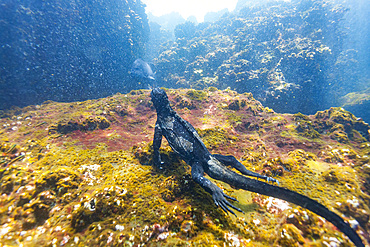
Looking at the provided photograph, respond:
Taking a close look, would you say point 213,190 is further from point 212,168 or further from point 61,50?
point 61,50

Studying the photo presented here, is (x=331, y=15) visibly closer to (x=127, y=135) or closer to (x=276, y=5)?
(x=276, y=5)

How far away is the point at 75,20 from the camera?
48.9 ft

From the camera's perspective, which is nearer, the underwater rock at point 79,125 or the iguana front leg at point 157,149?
the iguana front leg at point 157,149

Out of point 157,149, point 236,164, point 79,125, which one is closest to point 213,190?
point 236,164

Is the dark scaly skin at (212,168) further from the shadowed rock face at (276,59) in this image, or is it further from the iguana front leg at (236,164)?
the shadowed rock face at (276,59)

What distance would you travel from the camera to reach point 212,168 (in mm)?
4242

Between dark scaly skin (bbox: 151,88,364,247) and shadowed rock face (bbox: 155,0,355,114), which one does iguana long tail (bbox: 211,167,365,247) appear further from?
shadowed rock face (bbox: 155,0,355,114)

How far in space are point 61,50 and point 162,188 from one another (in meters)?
18.5

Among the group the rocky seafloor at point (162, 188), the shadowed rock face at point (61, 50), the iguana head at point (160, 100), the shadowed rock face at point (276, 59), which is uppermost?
the shadowed rock face at point (276, 59)

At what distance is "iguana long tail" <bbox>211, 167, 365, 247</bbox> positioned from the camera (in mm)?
2572

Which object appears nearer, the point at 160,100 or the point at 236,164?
the point at 236,164

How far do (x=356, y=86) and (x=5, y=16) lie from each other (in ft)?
167

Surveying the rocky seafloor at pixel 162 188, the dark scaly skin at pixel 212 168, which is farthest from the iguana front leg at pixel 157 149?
the rocky seafloor at pixel 162 188

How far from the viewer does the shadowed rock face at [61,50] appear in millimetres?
11125
